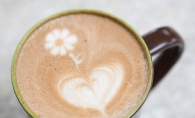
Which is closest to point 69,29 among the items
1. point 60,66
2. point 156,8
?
point 60,66

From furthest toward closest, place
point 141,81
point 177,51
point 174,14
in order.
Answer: point 174,14, point 177,51, point 141,81

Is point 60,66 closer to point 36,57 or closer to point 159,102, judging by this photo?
point 36,57

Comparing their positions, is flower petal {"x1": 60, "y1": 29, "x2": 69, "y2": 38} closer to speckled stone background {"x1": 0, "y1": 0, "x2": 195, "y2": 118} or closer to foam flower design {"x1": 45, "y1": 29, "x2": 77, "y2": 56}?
foam flower design {"x1": 45, "y1": 29, "x2": 77, "y2": 56}

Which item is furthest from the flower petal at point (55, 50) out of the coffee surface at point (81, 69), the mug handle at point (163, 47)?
the mug handle at point (163, 47)

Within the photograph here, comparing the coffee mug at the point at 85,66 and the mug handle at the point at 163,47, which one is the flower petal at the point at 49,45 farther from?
the mug handle at the point at 163,47

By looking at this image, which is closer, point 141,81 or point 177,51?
point 141,81

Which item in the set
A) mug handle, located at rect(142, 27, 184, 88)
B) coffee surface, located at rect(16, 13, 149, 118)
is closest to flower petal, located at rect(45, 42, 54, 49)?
coffee surface, located at rect(16, 13, 149, 118)
